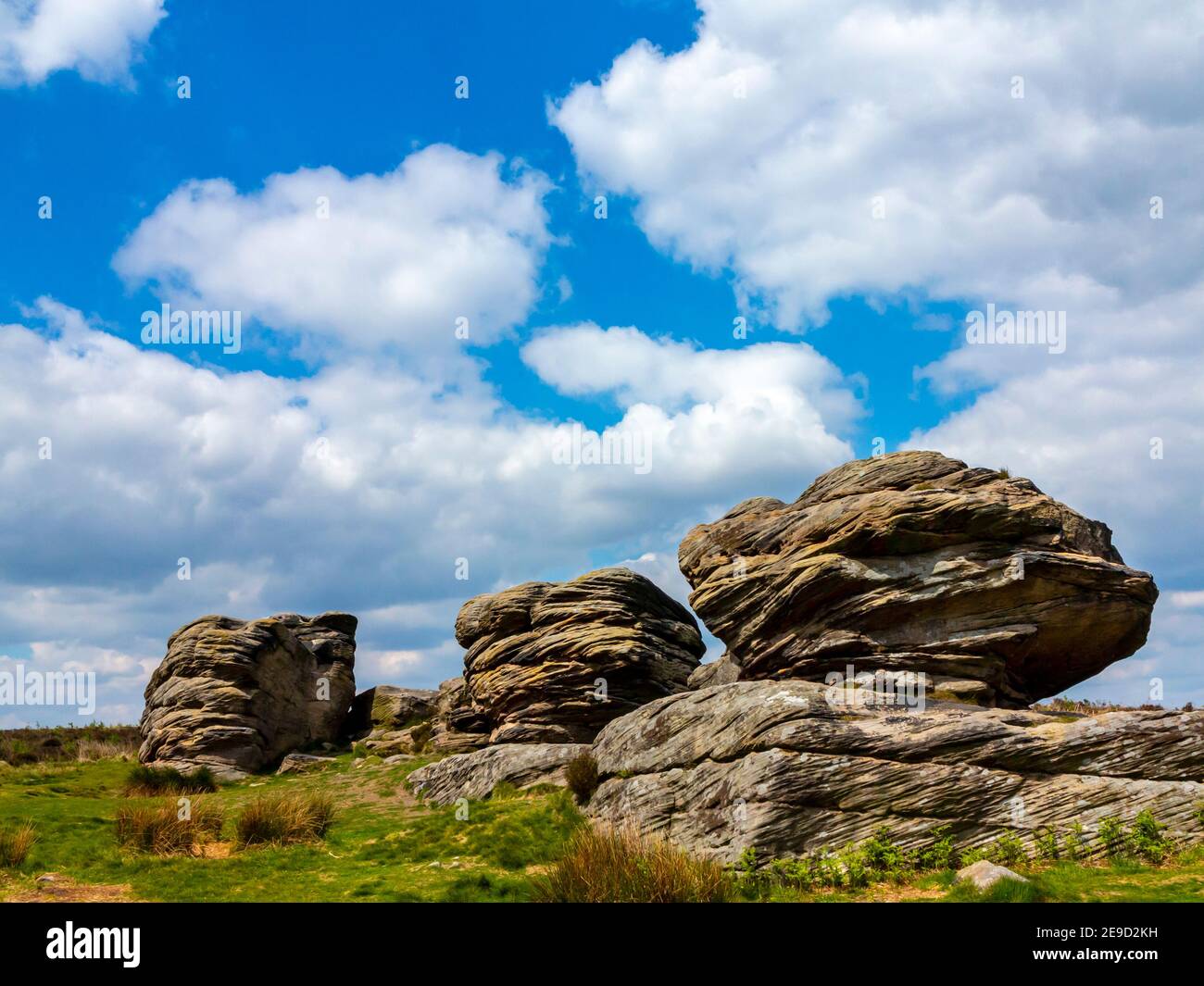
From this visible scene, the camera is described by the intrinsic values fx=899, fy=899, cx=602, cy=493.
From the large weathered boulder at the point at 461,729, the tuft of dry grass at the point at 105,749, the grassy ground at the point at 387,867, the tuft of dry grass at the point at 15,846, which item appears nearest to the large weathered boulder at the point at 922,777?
the grassy ground at the point at 387,867

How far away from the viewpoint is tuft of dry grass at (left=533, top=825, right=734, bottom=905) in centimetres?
1734

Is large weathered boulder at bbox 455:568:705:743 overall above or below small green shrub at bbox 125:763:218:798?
above

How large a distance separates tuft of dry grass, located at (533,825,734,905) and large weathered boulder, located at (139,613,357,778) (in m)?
32.7

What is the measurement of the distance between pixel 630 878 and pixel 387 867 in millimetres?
9475

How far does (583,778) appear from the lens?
28.3m

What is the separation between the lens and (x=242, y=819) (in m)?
26.8

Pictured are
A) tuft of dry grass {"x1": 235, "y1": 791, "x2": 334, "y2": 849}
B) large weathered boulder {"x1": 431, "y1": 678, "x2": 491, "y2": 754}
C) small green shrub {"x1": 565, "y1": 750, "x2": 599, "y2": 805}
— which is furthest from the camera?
large weathered boulder {"x1": 431, "y1": 678, "x2": 491, "y2": 754}

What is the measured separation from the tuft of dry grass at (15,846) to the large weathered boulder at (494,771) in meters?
13.4

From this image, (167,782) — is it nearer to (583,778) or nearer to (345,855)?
(345,855)

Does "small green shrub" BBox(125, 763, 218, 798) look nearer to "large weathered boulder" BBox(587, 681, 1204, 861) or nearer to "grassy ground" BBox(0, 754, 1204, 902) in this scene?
"grassy ground" BBox(0, 754, 1204, 902)

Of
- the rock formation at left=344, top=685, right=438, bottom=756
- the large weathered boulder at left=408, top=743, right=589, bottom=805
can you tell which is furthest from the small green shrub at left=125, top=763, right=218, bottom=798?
the large weathered boulder at left=408, top=743, right=589, bottom=805
